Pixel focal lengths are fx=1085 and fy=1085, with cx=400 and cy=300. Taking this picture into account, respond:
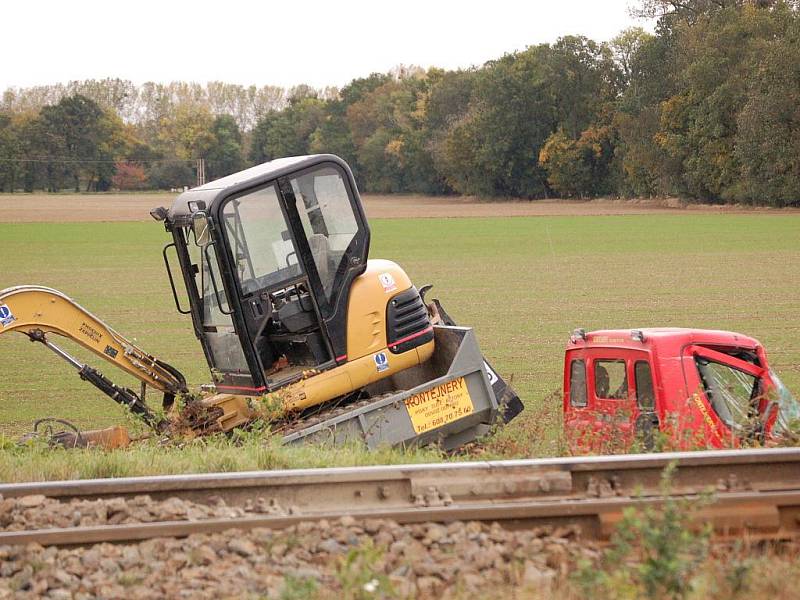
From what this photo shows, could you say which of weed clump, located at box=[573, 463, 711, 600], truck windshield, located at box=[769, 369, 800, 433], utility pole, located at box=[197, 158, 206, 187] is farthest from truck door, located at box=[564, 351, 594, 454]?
utility pole, located at box=[197, 158, 206, 187]

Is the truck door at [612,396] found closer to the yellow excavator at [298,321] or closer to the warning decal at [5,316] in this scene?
the yellow excavator at [298,321]

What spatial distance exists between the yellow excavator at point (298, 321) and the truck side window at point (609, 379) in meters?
0.87

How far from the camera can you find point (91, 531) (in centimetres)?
548

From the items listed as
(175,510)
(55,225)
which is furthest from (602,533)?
(55,225)

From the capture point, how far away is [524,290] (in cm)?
2894

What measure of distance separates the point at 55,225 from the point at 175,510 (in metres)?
73.1

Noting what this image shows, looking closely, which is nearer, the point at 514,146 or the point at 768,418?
the point at 768,418

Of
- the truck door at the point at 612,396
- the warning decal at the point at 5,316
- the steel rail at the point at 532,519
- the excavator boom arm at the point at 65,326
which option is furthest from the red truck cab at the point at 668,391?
the warning decal at the point at 5,316

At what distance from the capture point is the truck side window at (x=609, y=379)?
29.4 ft

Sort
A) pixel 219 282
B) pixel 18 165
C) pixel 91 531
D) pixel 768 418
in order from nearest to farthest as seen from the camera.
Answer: pixel 91 531, pixel 768 418, pixel 219 282, pixel 18 165

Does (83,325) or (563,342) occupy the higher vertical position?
(83,325)

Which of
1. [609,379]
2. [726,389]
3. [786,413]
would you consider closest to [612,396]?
[609,379]

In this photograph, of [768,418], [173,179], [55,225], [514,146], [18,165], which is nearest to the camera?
[768,418]

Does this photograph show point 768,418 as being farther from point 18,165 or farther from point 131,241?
point 18,165
